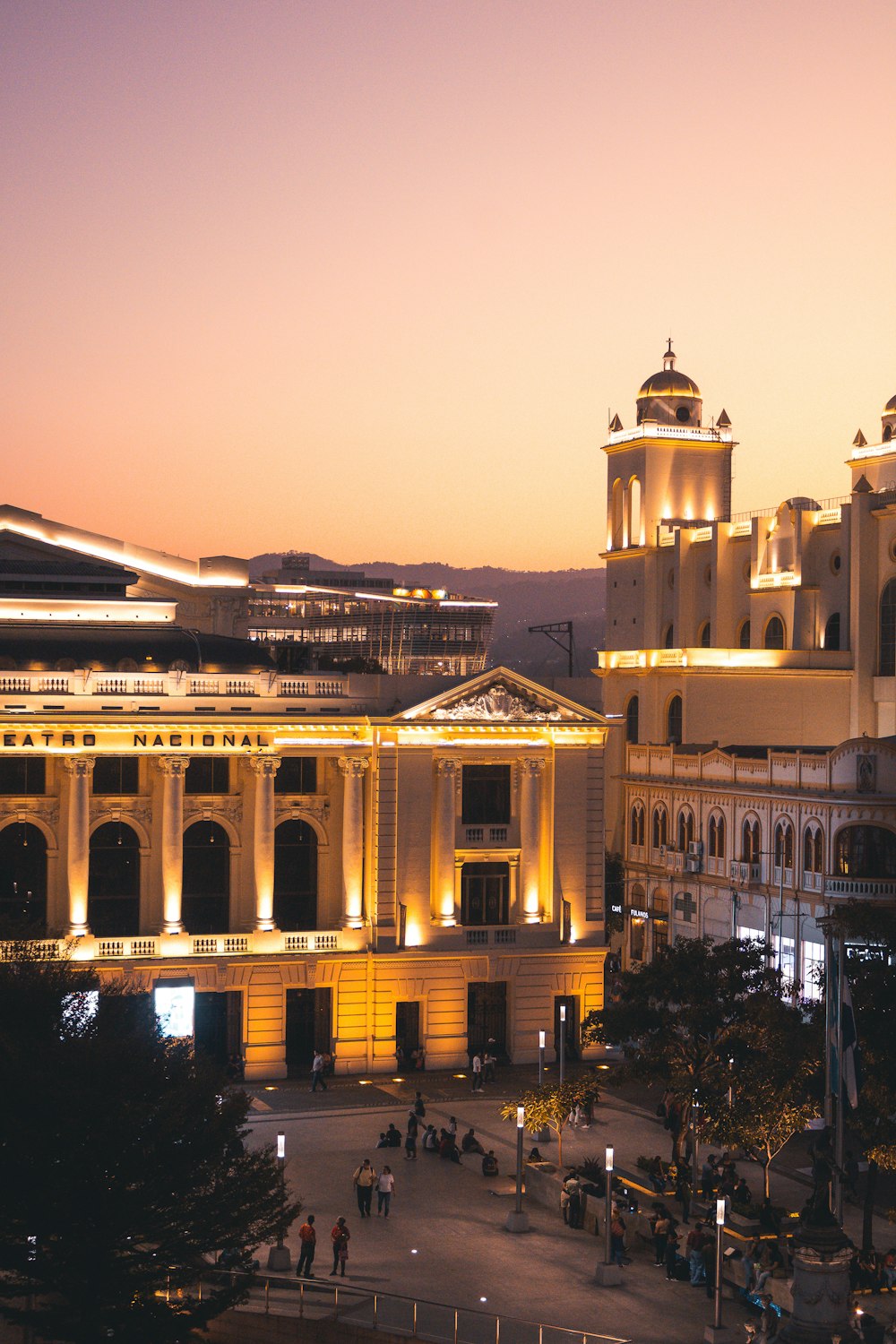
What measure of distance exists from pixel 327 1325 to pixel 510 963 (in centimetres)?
2905

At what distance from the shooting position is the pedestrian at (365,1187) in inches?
1925

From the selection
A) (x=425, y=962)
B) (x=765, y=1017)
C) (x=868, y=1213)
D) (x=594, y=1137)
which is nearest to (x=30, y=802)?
(x=425, y=962)

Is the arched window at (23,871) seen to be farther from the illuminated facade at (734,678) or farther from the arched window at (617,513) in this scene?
the arched window at (617,513)

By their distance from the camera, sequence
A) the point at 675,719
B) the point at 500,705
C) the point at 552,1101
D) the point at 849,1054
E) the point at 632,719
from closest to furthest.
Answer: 1. the point at 849,1054
2. the point at 552,1101
3. the point at 500,705
4. the point at 675,719
5. the point at 632,719

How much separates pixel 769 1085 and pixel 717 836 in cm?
2906

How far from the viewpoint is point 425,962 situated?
67.9 meters

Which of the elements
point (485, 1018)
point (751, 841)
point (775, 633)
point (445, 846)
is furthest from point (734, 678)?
point (485, 1018)

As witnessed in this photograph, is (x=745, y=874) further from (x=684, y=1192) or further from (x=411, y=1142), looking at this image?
(x=684, y=1192)

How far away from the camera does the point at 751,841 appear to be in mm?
72500

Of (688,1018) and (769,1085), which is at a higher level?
(688,1018)

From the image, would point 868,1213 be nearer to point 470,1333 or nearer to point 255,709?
point 470,1333

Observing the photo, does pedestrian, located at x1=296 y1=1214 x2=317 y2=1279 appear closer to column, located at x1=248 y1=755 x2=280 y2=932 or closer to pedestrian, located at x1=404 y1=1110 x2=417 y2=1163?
pedestrian, located at x1=404 y1=1110 x2=417 y2=1163

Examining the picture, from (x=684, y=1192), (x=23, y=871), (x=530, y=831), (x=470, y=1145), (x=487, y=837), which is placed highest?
(x=530, y=831)

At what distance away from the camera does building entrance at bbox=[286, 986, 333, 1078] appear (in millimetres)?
67125
